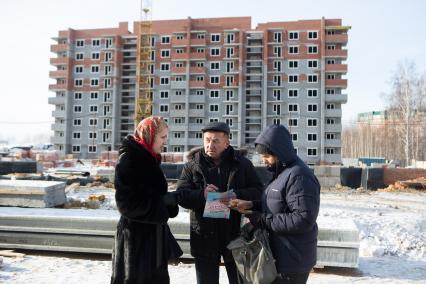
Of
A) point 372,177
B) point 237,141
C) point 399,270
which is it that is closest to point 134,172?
point 399,270

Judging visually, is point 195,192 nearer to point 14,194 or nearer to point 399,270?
point 399,270

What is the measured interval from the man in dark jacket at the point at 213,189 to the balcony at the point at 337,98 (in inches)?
2023

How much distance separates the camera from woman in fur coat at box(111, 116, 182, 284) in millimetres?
2682

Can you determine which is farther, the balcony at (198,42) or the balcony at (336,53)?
the balcony at (198,42)

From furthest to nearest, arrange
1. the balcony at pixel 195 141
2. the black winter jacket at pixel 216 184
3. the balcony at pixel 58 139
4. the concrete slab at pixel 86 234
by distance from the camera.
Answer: the balcony at pixel 58 139
the balcony at pixel 195 141
the concrete slab at pixel 86 234
the black winter jacket at pixel 216 184

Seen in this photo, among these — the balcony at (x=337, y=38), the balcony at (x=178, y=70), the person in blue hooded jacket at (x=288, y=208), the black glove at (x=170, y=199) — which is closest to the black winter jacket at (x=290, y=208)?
the person in blue hooded jacket at (x=288, y=208)

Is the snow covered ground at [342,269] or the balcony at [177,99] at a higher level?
the balcony at [177,99]

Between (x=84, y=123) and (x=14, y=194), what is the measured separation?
177 feet

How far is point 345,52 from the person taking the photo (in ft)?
172

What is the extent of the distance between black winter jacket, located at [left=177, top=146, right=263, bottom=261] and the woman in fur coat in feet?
0.91

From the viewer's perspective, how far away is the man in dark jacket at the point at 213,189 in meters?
3.11

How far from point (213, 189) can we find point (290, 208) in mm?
735

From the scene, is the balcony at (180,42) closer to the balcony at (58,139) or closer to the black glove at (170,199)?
the balcony at (58,139)

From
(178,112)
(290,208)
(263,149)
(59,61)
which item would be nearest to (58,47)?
(59,61)
